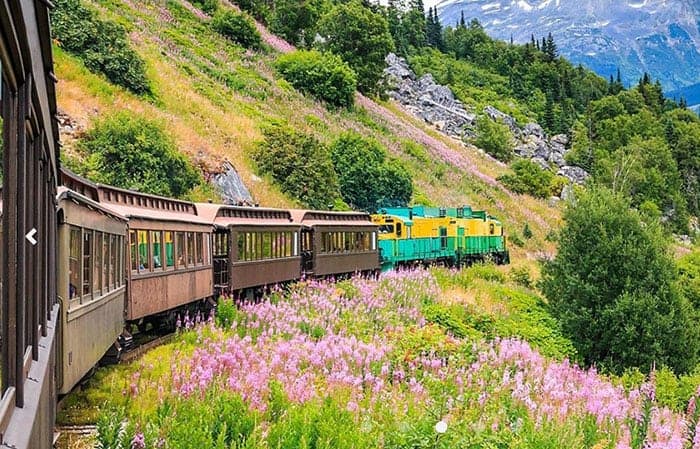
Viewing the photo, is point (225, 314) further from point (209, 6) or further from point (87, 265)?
point (209, 6)

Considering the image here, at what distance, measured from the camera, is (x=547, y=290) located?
24.5 meters

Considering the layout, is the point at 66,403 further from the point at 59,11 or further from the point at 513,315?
the point at 59,11

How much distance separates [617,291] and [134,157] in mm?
13456

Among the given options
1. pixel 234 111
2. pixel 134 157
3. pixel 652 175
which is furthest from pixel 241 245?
pixel 652 175

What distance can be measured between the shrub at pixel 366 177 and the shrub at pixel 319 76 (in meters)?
12.1

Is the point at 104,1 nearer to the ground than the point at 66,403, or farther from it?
farther from it

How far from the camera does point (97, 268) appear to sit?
29.3 feet

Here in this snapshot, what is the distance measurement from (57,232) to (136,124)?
65.9 ft

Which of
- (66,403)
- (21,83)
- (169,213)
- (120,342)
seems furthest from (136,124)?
(21,83)

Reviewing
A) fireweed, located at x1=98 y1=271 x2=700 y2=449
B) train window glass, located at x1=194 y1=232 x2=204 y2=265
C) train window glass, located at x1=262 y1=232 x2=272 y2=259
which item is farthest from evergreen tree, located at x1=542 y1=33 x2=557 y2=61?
fireweed, located at x1=98 y1=271 x2=700 y2=449

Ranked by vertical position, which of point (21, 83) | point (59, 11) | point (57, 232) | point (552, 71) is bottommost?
point (57, 232)

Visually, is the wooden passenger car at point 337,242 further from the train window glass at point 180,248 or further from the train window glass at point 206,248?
the train window glass at point 180,248

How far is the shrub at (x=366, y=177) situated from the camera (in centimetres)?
3906

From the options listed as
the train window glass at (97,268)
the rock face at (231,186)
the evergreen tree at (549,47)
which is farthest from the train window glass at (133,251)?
the evergreen tree at (549,47)
